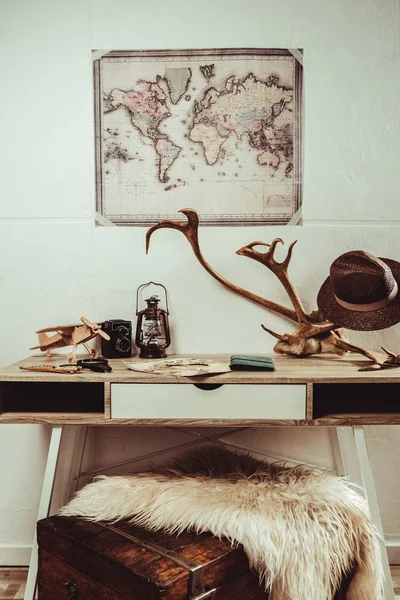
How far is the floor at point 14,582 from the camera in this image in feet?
6.72

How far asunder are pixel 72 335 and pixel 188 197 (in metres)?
0.73

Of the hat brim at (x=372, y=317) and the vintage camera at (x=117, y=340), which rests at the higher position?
the hat brim at (x=372, y=317)

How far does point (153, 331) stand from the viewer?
2.10 m

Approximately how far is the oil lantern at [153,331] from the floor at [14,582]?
101 cm

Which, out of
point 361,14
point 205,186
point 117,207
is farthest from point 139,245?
point 361,14

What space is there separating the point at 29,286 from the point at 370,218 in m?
1.44

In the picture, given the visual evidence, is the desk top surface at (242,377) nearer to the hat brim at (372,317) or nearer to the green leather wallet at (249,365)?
the green leather wallet at (249,365)

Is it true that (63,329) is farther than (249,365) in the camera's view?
Yes

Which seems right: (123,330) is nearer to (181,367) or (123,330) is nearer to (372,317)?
(181,367)

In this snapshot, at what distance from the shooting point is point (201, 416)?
1773mm

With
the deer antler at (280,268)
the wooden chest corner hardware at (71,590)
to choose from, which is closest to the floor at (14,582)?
the wooden chest corner hardware at (71,590)

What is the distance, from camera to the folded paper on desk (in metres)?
1.76

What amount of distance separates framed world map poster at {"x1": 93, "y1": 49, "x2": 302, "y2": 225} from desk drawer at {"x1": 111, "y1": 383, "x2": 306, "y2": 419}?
764 millimetres

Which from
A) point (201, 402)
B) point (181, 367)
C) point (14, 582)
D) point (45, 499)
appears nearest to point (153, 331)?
point (181, 367)
